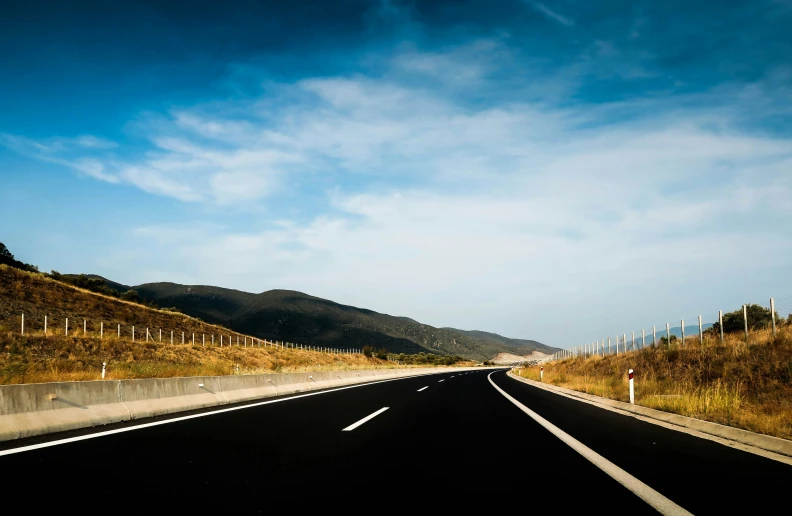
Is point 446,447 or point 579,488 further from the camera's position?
point 446,447

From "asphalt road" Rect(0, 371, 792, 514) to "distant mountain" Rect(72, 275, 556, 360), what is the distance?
123458mm

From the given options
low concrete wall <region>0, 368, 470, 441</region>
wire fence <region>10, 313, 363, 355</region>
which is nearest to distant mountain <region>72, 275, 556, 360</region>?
wire fence <region>10, 313, 363, 355</region>

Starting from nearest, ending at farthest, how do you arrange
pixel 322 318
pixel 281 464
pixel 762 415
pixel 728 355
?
pixel 281 464 → pixel 762 415 → pixel 728 355 → pixel 322 318

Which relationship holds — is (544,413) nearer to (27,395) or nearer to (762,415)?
(762,415)

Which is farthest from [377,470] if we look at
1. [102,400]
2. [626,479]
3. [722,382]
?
[722,382]

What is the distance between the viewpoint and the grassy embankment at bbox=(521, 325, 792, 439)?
10951 millimetres

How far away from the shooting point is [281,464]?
695 cm

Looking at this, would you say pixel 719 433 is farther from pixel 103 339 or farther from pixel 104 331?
pixel 104 331

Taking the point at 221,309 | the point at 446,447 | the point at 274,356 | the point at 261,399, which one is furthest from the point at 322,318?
the point at 446,447

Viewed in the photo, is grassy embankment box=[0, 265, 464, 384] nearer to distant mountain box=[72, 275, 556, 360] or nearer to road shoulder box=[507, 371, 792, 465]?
road shoulder box=[507, 371, 792, 465]

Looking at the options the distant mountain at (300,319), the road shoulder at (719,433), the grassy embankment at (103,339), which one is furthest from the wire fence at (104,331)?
the distant mountain at (300,319)

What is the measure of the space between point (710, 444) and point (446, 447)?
3976 mm

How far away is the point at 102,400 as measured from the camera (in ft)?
33.8

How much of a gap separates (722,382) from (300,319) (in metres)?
135
